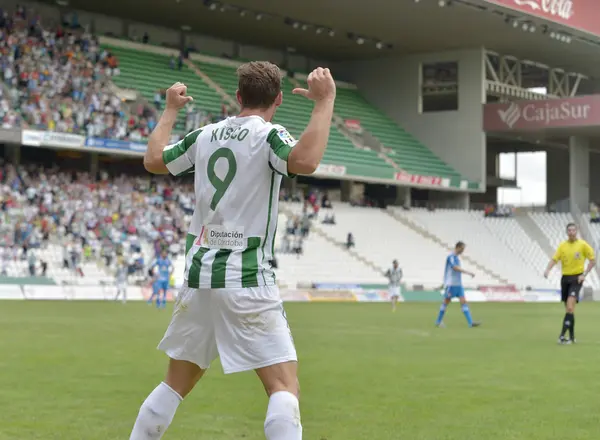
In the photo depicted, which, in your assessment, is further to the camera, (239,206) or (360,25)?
(360,25)

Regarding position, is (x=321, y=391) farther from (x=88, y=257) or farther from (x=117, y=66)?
(x=117, y=66)

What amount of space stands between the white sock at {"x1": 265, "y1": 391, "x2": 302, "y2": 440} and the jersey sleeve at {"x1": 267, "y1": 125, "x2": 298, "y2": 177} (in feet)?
3.89

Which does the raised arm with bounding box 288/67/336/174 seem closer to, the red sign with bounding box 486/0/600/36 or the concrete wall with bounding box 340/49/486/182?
the red sign with bounding box 486/0/600/36

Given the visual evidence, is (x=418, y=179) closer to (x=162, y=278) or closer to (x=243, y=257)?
(x=162, y=278)

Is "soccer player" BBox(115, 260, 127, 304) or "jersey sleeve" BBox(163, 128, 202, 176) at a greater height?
"jersey sleeve" BBox(163, 128, 202, 176)

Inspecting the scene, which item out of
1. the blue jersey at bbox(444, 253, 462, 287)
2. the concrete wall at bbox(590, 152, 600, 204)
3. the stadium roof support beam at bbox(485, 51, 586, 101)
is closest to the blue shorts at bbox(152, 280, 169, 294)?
the blue jersey at bbox(444, 253, 462, 287)

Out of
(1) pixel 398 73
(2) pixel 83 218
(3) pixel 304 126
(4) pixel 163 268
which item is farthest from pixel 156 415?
(1) pixel 398 73

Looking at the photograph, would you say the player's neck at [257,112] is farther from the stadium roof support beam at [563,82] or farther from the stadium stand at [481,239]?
the stadium roof support beam at [563,82]

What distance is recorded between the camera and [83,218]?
1583 inches

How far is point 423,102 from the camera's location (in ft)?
214

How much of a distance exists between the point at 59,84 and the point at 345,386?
35.3m

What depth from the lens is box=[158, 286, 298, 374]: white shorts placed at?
5.60 meters

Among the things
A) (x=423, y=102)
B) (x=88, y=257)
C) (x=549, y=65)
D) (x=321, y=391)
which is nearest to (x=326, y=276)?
(x=88, y=257)

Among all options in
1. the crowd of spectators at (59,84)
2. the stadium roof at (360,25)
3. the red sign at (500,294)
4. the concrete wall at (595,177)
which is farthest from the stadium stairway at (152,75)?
the concrete wall at (595,177)
